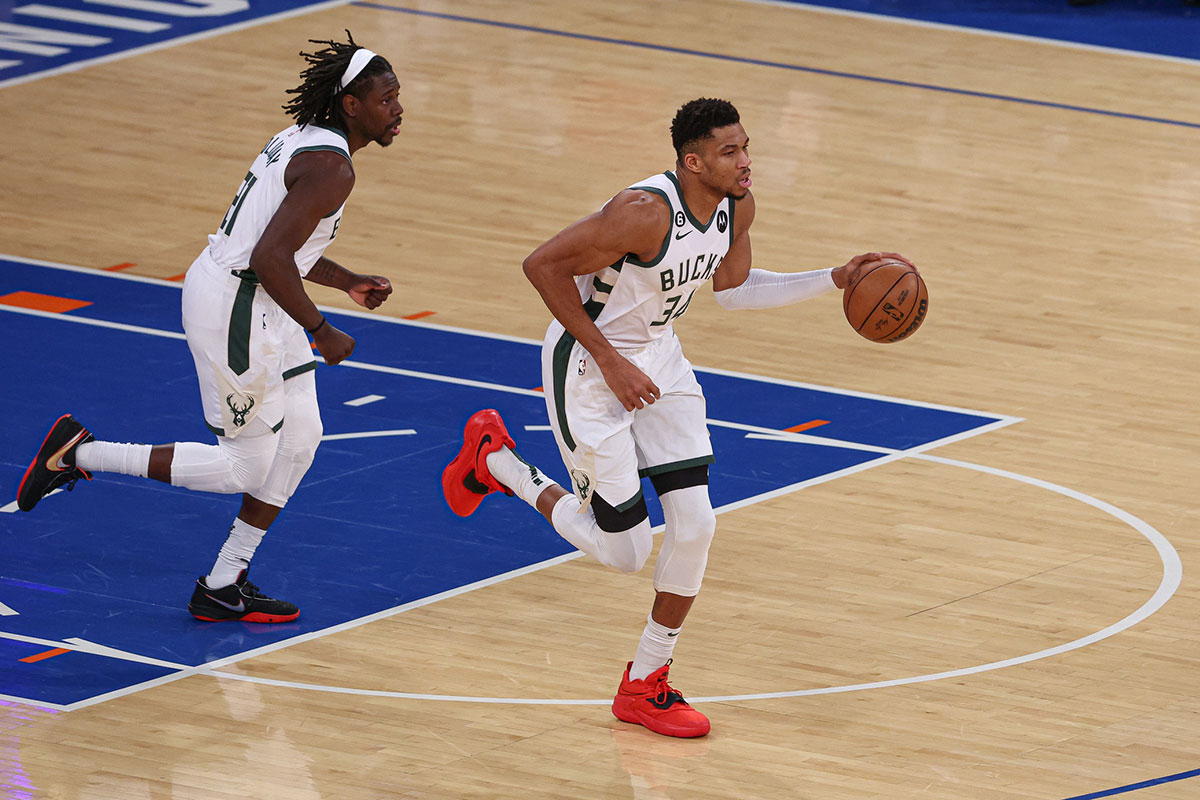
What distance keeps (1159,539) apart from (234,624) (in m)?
3.82

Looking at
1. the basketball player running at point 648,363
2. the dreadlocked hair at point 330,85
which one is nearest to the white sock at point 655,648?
the basketball player running at point 648,363

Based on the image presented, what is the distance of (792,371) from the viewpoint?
36.5ft

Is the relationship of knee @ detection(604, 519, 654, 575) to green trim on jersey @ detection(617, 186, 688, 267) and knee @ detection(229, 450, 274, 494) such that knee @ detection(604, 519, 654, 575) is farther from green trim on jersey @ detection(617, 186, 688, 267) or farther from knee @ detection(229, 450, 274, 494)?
knee @ detection(229, 450, 274, 494)

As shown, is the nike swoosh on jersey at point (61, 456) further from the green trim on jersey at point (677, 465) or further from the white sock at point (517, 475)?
the green trim on jersey at point (677, 465)

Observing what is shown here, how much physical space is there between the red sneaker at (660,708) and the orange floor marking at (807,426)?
3.32 metres

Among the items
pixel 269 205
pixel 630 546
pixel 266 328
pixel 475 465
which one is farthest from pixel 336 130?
pixel 630 546

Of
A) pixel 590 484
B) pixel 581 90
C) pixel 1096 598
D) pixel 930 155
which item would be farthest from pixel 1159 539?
pixel 581 90

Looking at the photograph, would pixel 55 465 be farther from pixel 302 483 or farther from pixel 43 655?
pixel 302 483

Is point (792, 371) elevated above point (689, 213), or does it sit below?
below

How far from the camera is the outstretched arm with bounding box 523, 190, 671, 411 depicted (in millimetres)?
6863

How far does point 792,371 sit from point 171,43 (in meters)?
8.55

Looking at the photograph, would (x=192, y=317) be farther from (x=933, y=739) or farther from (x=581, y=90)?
(x=581, y=90)

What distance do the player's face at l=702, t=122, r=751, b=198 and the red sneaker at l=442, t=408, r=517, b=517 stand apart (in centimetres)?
141

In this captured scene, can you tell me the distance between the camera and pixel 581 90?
16859mm
